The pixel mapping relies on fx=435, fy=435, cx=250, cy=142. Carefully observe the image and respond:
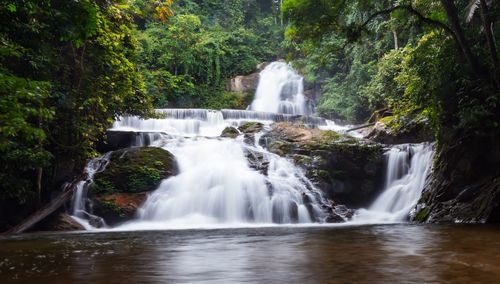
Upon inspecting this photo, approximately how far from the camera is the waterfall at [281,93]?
29750 millimetres

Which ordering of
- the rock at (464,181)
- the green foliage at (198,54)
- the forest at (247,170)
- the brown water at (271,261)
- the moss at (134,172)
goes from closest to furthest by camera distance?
the brown water at (271,261), the forest at (247,170), the rock at (464,181), the moss at (134,172), the green foliage at (198,54)

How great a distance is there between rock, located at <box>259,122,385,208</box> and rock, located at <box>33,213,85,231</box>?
7.37 meters

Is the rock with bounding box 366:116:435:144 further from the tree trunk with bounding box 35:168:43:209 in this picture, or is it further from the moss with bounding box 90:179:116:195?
the tree trunk with bounding box 35:168:43:209

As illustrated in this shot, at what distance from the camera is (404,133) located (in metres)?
16.4

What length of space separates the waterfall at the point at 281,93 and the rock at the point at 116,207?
17470 millimetres

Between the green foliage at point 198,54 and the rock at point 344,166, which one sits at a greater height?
the green foliage at point 198,54

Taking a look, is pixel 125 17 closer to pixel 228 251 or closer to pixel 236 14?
pixel 228 251

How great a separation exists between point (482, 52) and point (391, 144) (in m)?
6.93

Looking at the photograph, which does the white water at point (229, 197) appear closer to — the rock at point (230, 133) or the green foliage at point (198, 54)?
the rock at point (230, 133)

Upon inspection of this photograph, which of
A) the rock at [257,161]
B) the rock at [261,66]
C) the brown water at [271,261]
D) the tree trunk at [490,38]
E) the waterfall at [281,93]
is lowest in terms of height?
the brown water at [271,261]

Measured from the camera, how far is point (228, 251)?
5.60 meters

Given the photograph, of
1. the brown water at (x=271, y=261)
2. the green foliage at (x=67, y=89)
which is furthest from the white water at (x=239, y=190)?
the brown water at (x=271, y=261)

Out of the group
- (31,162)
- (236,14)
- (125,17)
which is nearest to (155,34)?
(236,14)

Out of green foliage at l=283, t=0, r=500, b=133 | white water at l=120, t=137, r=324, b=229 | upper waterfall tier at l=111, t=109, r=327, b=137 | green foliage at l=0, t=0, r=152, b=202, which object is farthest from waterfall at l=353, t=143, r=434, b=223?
upper waterfall tier at l=111, t=109, r=327, b=137
